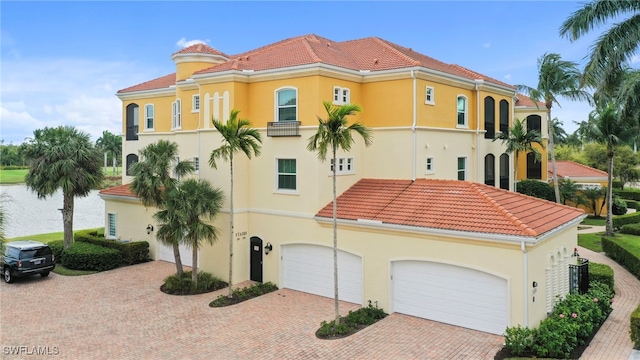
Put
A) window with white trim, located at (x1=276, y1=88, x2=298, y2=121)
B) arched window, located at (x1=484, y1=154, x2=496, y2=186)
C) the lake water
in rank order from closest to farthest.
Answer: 1. window with white trim, located at (x1=276, y1=88, x2=298, y2=121)
2. arched window, located at (x1=484, y1=154, x2=496, y2=186)
3. the lake water

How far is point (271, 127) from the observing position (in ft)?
63.8

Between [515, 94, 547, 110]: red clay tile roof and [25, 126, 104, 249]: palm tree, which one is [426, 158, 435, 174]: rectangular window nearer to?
[515, 94, 547, 110]: red clay tile roof

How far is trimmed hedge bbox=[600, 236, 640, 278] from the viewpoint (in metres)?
20.2

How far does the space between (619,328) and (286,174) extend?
43.4 ft

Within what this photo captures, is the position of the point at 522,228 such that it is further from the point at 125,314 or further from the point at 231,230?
the point at 125,314

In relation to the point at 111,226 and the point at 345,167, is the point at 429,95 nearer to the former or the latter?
the point at 345,167

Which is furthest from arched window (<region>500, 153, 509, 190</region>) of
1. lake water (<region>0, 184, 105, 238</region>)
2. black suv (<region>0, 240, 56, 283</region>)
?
lake water (<region>0, 184, 105, 238</region>)

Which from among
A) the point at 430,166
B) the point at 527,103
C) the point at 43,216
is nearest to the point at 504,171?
the point at 527,103

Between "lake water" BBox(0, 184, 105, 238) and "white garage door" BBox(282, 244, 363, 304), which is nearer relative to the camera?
"white garage door" BBox(282, 244, 363, 304)

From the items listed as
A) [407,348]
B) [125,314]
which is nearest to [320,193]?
[407,348]

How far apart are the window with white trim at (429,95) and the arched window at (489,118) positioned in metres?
5.58

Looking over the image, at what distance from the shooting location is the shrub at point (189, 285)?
1895 cm

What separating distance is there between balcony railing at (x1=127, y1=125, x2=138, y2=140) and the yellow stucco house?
5.61 metres

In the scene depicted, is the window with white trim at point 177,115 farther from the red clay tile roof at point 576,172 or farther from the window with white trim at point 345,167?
the red clay tile roof at point 576,172
